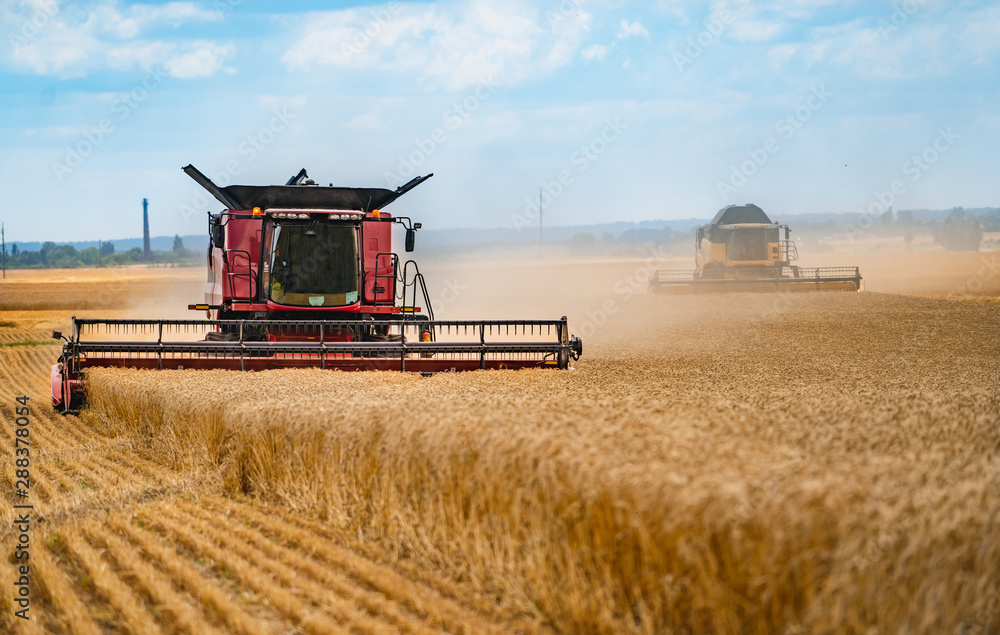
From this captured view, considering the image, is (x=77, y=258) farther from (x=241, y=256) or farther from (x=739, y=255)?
(x=241, y=256)

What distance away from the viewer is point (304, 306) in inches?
459

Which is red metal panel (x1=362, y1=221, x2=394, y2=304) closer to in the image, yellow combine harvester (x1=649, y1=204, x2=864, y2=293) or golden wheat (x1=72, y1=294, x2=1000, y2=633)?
golden wheat (x1=72, y1=294, x2=1000, y2=633)

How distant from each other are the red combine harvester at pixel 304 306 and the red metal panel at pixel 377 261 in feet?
0.05

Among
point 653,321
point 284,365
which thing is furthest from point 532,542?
point 653,321

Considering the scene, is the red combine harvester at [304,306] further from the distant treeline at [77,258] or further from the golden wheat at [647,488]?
the distant treeline at [77,258]

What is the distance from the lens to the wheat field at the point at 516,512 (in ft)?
9.47

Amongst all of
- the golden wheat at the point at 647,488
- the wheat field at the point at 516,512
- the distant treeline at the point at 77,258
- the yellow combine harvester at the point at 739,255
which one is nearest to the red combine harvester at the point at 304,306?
the wheat field at the point at 516,512

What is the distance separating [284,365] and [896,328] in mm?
12880

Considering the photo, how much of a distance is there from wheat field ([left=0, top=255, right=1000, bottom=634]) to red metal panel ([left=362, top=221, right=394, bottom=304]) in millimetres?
3688

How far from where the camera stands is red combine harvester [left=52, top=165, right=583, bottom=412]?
10133 millimetres

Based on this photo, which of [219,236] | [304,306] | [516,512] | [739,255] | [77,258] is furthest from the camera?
[77,258]

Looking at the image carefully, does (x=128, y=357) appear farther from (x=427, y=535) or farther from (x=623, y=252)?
(x=623, y=252)

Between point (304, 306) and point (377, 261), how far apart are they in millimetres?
1181

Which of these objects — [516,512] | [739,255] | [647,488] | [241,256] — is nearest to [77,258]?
[739,255]
